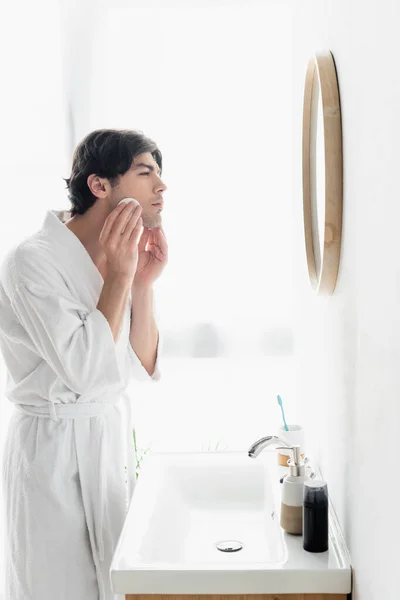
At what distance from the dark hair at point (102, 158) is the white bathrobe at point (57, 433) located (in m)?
0.17

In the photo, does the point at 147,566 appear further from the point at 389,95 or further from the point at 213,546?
the point at 389,95

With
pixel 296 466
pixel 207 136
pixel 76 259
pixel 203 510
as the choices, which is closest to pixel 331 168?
pixel 296 466

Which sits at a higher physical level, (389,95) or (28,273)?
(389,95)

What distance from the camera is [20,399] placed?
149 cm

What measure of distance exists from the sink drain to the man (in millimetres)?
254

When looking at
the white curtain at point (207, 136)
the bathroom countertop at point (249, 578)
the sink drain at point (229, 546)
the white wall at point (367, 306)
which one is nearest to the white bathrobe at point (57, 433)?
the sink drain at point (229, 546)

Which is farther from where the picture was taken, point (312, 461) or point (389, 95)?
point (312, 461)

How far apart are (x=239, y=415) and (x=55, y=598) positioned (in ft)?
4.26

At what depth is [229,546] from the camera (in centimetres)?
139

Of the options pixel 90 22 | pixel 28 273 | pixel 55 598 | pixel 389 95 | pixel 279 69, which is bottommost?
pixel 55 598

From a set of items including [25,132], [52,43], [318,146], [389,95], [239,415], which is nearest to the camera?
[389,95]

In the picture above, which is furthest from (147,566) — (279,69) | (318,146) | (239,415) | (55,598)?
(279,69)

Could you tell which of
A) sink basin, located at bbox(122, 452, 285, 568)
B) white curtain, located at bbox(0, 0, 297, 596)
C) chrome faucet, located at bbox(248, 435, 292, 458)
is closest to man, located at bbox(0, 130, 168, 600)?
sink basin, located at bbox(122, 452, 285, 568)

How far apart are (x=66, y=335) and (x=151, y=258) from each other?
1.73 feet
